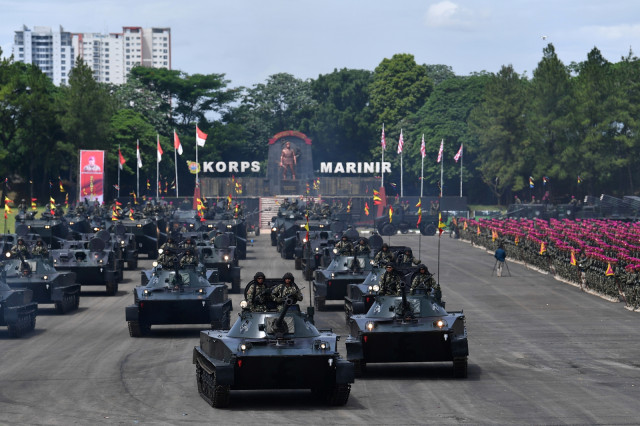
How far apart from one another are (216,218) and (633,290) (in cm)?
3348

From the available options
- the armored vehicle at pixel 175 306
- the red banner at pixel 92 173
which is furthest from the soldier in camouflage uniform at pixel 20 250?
the red banner at pixel 92 173

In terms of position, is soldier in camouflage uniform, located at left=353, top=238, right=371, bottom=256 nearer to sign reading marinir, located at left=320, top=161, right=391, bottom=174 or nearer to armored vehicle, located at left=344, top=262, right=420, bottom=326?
armored vehicle, located at left=344, top=262, right=420, bottom=326

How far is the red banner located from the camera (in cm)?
9262

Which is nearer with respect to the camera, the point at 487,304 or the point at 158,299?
the point at 158,299

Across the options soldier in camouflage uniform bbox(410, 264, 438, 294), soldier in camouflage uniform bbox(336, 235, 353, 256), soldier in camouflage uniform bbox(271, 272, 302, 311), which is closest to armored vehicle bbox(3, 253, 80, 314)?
soldier in camouflage uniform bbox(336, 235, 353, 256)

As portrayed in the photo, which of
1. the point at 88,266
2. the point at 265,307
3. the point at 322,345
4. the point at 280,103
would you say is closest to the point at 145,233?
the point at 88,266

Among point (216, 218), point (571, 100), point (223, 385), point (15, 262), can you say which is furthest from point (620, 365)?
point (571, 100)

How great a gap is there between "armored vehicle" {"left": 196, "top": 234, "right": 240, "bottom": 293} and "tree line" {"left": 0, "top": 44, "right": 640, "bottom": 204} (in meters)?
58.5

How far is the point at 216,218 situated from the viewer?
6675 cm

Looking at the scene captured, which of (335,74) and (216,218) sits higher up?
(335,74)

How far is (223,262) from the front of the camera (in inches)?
1684

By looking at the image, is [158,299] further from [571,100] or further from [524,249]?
[571,100]

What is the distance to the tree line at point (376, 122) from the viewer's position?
4080 inches

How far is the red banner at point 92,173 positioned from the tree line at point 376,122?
28.0 feet
